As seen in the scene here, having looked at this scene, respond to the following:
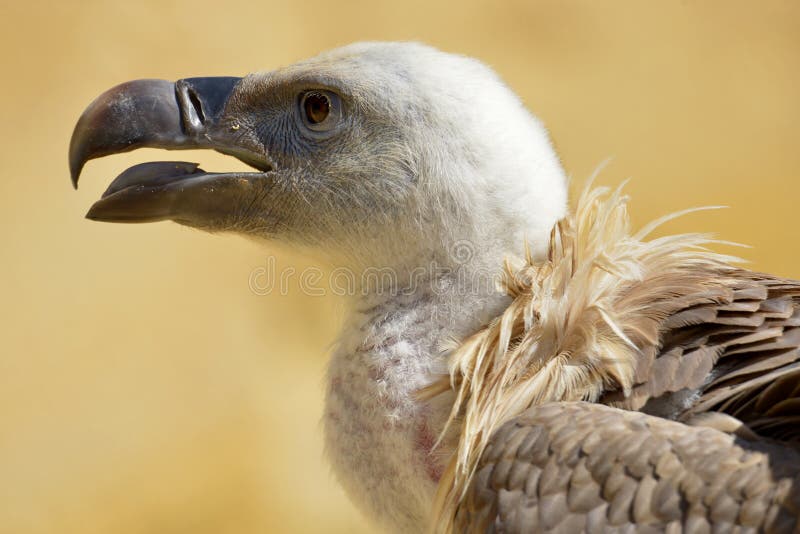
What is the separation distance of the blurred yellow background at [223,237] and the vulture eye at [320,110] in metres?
1.79

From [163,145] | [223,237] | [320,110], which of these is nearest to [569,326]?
[320,110]

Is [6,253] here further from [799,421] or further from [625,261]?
[799,421]

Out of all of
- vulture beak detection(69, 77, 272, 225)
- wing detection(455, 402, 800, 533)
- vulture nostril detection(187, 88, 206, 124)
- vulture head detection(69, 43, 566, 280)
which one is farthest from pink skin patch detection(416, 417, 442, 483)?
vulture nostril detection(187, 88, 206, 124)

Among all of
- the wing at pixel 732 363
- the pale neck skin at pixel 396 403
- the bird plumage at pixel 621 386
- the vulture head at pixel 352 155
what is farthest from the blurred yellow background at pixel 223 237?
the wing at pixel 732 363

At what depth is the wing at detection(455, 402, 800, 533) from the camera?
4.11 ft

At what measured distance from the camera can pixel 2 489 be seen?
155 inches

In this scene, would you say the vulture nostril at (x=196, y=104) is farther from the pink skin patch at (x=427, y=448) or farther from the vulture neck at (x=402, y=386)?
the pink skin patch at (x=427, y=448)

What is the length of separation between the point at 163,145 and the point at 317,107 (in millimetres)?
308

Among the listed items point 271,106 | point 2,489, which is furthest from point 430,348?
point 2,489

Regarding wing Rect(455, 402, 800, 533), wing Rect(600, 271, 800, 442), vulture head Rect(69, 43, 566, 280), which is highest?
vulture head Rect(69, 43, 566, 280)

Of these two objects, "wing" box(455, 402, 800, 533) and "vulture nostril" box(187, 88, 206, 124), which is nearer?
"wing" box(455, 402, 800, 533)

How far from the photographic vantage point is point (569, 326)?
65.6 inches

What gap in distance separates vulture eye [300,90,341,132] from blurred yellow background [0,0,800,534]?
1.79 metres

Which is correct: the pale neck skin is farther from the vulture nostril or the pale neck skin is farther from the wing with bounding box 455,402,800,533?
the vulture nostril
